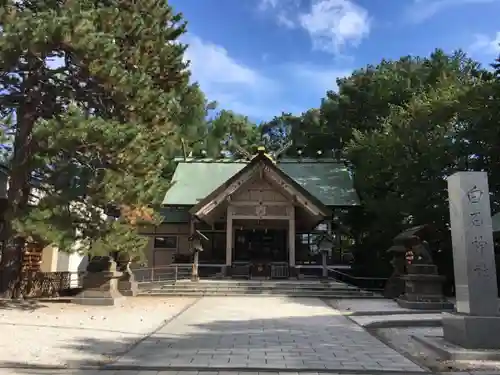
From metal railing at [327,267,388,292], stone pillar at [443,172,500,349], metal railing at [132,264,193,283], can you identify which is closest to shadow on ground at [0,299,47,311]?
metal railing at [132,264,193,283]

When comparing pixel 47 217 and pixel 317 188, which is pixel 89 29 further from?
pixel 317 188

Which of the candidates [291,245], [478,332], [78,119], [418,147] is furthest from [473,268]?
[291,245]

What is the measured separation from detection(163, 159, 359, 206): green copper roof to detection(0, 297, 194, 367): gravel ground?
11.2 metres

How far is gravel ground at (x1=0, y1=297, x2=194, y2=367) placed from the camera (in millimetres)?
6844

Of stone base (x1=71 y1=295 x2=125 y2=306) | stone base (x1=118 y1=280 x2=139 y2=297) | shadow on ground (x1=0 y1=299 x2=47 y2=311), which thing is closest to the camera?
shadow on ground (x1=0 y1=299 x2=47 y2=311)

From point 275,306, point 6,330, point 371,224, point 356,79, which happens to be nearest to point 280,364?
point 6,330

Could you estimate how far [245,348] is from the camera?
7.55 metres

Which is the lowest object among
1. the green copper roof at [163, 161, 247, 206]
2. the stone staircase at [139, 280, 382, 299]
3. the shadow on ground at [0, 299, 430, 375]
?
the shadow on ground at [0, 299, 430, 375]

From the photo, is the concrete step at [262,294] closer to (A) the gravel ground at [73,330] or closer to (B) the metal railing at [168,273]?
(A) the gravel ground at [73,330]

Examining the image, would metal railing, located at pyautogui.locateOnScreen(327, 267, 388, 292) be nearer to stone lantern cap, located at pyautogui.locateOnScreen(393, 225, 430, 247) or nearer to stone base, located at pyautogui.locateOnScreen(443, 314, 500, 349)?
stone lantern cap, located at pyautogui.locateOnScreen(393, 225, 430, 247)

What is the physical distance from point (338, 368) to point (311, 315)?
6.08 m

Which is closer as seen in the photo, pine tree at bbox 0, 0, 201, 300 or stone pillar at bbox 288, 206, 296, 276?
pine tree at bbox 0, 0, 201, 300

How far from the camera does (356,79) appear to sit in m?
33.5

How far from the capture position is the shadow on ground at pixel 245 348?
6.49m
